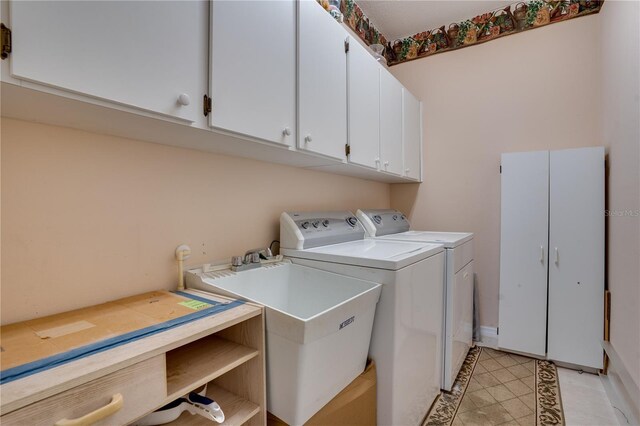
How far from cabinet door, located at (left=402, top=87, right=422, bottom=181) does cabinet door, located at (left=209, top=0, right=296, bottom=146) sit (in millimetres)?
1585

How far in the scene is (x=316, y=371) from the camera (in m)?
1.05

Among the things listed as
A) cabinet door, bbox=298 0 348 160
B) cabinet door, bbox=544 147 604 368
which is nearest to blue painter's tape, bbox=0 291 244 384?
cabinet door, bbox=298 0 348 160

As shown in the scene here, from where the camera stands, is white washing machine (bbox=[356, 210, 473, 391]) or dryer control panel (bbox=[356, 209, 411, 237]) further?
dryer control panel (bbox=[356, 209, 411, 237])

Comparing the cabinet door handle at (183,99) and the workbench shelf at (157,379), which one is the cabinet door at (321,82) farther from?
the workbench shelf at (157,379)

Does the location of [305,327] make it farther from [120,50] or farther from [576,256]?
[576,256]

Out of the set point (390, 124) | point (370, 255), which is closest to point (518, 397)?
point (370, 255)

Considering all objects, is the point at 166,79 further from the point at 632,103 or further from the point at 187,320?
the point at 632,103

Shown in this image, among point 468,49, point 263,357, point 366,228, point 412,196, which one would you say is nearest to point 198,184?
point 263,357

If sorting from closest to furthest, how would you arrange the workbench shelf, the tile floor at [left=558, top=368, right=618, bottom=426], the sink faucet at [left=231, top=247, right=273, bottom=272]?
the workbench shelf
the sink faucet at [left=231, top=247, right=273, bottom=272]
the tile floor at [left=558, top=368, right=618, bottom=426]

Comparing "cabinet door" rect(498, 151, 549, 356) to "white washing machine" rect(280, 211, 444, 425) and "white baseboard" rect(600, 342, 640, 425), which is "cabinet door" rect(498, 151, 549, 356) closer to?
"white baseboard" rect(600, 342, 640, 425)

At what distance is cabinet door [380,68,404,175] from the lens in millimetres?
2285

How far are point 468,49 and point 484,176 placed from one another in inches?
48.8

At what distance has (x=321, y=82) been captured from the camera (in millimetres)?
1594

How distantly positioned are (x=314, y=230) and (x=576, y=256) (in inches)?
81.6
